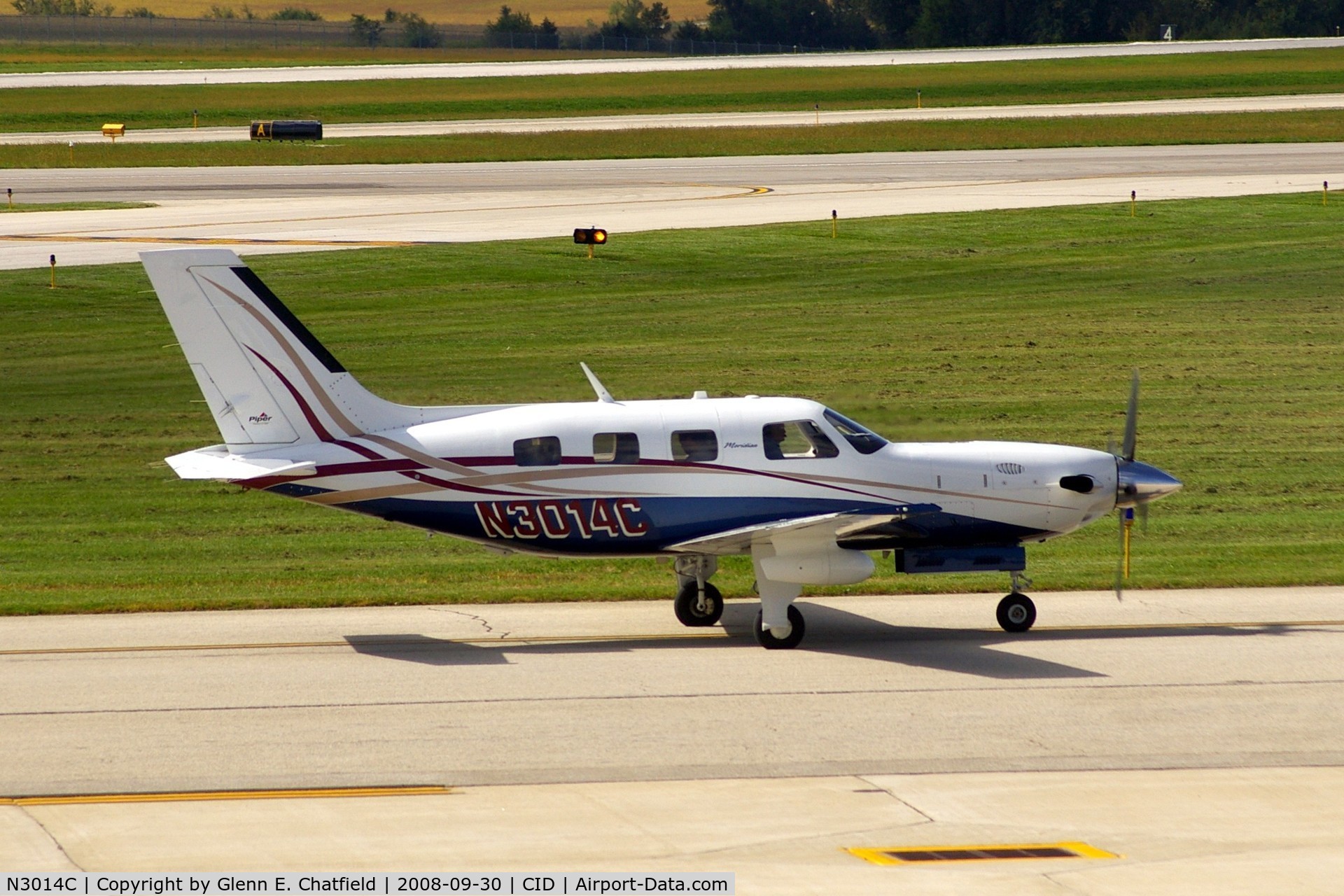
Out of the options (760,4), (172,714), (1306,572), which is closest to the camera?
(172,714)

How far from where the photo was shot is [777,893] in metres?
10.4

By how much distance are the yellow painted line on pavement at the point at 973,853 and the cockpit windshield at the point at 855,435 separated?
23.4 ft

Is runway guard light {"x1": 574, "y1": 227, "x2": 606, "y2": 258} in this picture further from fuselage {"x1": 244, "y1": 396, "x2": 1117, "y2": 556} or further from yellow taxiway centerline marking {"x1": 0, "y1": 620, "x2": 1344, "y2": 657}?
yellow taxiway centerline marking {"x1": 0, "y1": 620, "x2": 1344, "y2": 657}

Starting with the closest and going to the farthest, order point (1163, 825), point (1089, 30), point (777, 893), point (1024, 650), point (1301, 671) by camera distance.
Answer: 1. point (777, 893)
2. point (1163, 825)
3. point (1301, 671)
4. point (1024, 650)
5. point (1089, 30)

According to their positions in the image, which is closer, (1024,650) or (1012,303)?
(1024,650)

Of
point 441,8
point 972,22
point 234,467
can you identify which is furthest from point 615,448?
point 441,8

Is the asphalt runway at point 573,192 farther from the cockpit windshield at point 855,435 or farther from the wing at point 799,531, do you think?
the wing at point 799,531

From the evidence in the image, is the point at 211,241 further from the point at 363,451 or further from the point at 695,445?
the point at 695,445

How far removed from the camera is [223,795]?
12492 mm

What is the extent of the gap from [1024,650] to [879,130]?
181ft

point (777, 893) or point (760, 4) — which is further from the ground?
point (760, 4)

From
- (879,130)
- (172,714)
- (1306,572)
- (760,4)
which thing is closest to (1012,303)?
(1306,572)

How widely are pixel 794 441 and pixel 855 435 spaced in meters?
0.71

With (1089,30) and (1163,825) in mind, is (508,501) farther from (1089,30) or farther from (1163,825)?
(1089,30)
